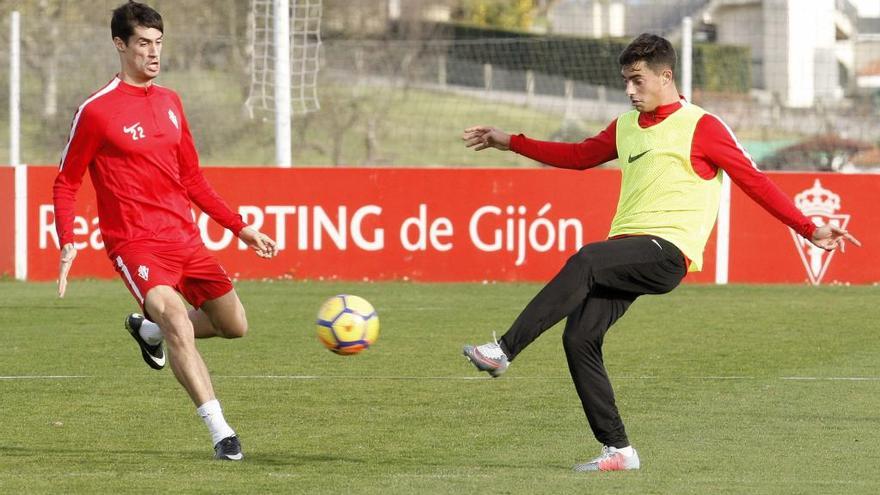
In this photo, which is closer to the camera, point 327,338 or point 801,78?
point 327,338

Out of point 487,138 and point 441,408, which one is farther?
point 441,408

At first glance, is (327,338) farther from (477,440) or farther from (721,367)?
(721,367)

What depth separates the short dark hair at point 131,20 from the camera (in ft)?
25.5

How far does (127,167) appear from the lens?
25.9 ft

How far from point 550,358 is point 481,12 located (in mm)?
43542

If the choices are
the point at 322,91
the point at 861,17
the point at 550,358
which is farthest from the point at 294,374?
the point at 861,17

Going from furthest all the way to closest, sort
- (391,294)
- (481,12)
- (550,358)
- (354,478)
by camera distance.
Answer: (481,12) < (391,294) < (550,358) < (354,478)

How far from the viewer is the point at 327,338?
8.32 m

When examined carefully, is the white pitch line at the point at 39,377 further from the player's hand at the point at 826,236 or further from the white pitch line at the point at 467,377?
the player's hand at the point at 826,236

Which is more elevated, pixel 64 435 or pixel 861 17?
pixel 861 17

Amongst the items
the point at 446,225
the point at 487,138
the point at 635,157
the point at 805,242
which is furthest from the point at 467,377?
the point at 805,242

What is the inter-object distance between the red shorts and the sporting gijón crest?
38.5ft

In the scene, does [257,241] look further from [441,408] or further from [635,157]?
[635,157]

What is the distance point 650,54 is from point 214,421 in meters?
2.73
